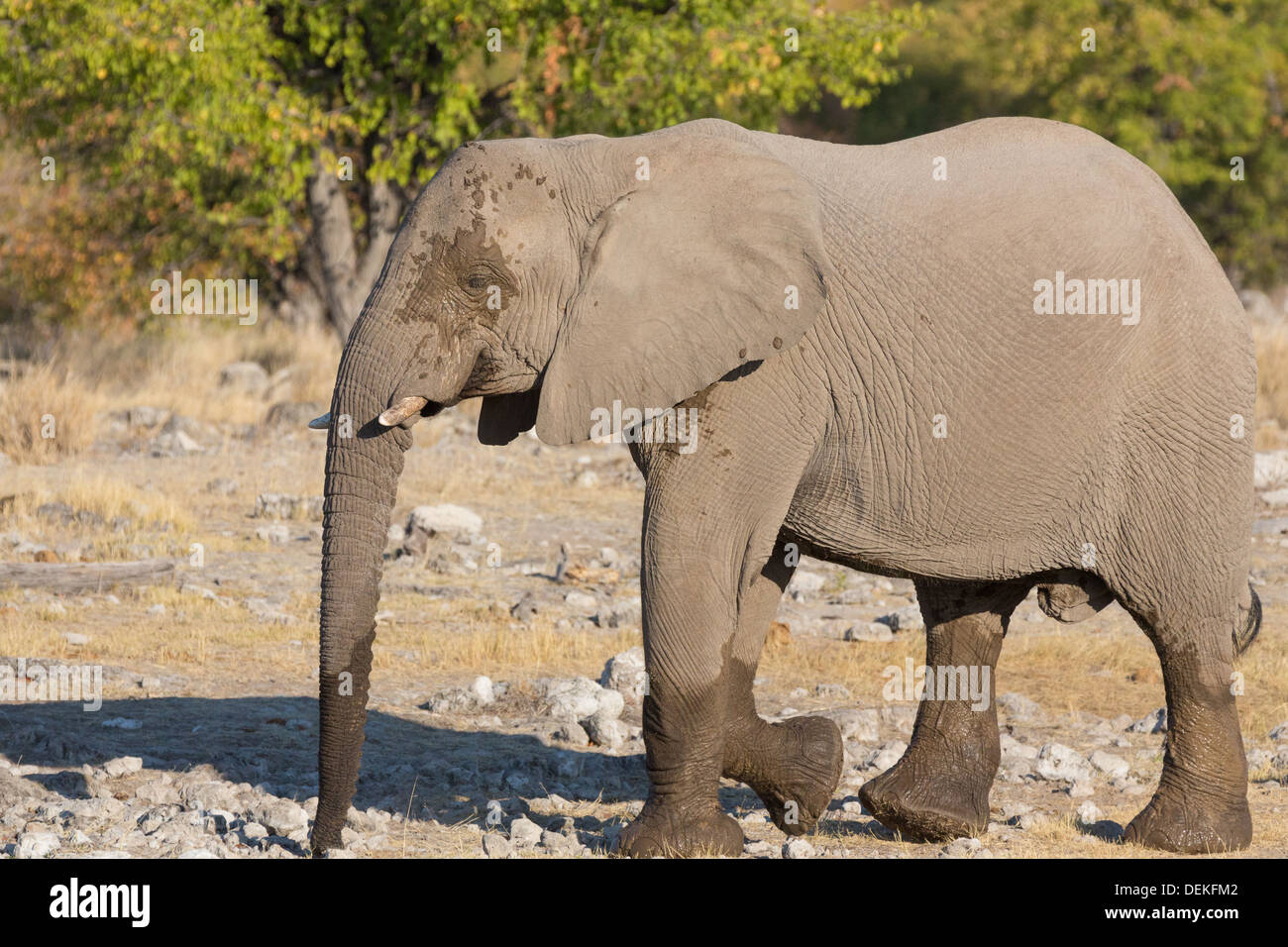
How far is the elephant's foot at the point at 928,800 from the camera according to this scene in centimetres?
672

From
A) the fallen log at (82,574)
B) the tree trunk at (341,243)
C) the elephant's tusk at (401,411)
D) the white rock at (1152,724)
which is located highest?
the tree trunk at (341,243)

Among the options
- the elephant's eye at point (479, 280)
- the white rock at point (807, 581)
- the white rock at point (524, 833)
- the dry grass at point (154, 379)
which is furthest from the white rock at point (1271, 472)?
the elephant's eye at point (479, 280)

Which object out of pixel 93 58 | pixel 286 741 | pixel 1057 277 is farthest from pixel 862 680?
pixel 93 58

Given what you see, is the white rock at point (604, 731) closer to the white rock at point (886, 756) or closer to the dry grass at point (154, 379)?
the white rock at point (886, 756)

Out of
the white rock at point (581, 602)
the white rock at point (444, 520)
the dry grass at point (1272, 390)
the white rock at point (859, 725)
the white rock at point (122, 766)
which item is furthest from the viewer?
the dry grass at point (1272, 390)

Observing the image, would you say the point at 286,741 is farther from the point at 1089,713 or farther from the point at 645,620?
the point at 1089,713

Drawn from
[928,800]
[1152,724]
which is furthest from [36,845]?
[1152,724]

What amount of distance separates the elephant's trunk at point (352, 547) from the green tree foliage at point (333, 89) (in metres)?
10.7

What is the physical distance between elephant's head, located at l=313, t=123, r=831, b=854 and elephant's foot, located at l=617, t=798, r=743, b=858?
3.36 ft

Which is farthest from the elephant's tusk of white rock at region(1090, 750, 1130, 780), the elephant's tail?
white rock at region(1090, 750, 1130, 780)

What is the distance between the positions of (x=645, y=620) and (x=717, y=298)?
113cm

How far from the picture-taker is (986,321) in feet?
20.0

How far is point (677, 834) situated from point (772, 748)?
763mm

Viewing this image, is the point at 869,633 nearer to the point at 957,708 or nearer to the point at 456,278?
the point at 957,708
